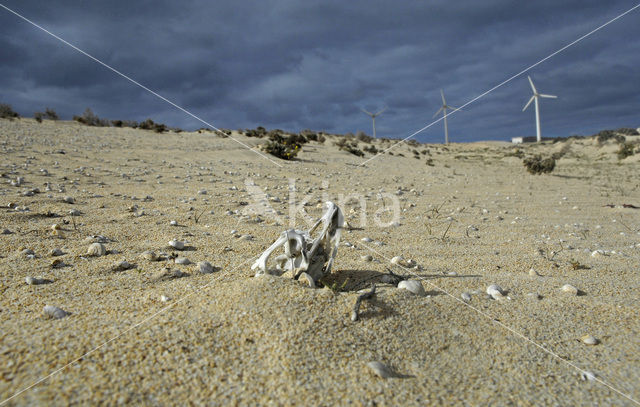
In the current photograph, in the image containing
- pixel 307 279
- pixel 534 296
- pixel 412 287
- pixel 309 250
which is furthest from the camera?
pixel 534 296

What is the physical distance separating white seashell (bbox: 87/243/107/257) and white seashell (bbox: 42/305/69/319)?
58.2 inches

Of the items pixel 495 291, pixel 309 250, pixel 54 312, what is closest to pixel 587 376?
pixel 495 291

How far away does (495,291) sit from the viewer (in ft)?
10.0

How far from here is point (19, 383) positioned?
4.99 feet

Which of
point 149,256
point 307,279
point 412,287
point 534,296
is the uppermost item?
point 149,256

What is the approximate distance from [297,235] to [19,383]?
1.71 meters

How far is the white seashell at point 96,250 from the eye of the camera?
3.59 m

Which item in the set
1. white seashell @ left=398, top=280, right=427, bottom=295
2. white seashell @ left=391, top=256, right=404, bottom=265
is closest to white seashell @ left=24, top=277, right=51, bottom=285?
white seashell @ left=398, top=280, right=427, bottom=295

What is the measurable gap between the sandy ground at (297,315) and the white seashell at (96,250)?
0.45 feet

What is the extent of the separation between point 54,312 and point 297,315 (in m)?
1.46

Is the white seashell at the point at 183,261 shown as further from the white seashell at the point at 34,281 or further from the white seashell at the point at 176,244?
the white seashell at the point at 34,281

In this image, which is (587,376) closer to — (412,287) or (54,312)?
(412,287)

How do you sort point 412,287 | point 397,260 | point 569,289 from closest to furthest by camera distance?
point 412,287, point 569,289, point 397,260

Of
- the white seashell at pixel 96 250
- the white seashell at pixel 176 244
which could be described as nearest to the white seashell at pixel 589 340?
the white seashell at pixel 176 244
